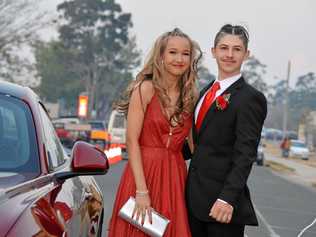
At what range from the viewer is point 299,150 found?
184ft

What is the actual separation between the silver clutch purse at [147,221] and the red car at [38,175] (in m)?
0.23

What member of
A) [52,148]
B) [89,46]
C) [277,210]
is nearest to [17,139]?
Result: [52,148]

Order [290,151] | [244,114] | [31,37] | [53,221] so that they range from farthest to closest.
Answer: [290,151] < [31,37] < [244,114] < [53,221]

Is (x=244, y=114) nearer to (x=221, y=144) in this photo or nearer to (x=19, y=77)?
(x=221, y=144)

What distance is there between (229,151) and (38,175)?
1.03 meters

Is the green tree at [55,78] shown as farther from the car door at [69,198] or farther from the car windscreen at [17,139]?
the car windscreen at [17,139]

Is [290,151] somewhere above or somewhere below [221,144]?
below

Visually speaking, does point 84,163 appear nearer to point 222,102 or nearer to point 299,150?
point 222,102

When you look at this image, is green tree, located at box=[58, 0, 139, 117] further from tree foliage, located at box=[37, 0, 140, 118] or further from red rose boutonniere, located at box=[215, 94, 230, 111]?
red rose boutonniere, located at box=[215, 94, 230, 111]

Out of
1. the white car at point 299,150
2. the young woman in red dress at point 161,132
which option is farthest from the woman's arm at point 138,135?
the white car at point 299,150

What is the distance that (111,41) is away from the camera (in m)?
72.2

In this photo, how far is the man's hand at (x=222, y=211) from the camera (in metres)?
3.85

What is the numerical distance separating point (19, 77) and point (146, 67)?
48.9 metres

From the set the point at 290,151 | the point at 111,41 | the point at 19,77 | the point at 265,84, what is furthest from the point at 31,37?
the point at 265,84
